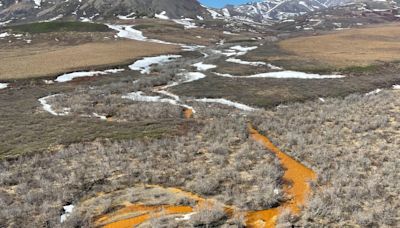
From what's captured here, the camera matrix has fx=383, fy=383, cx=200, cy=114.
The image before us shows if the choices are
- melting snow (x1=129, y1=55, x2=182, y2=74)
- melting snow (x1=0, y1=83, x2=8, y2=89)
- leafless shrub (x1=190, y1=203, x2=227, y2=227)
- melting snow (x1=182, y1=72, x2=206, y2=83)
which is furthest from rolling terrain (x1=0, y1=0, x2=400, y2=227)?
melting snow (x1=129, y1=55, x2=182, y2=74)

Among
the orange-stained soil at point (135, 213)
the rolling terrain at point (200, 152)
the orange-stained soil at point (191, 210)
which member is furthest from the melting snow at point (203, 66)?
the orange-stained soil at point (135, 213)

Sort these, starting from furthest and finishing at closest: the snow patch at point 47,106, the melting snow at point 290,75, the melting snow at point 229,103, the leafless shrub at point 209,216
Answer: the melting snow at point 290,75, the melting snow at point 229,103, the snow patch at point 47,106, the leafless shrub at point 209,216

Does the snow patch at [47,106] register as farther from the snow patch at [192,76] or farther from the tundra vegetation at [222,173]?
the snow patch at [192,76]

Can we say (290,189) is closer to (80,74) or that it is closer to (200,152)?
(200,152)

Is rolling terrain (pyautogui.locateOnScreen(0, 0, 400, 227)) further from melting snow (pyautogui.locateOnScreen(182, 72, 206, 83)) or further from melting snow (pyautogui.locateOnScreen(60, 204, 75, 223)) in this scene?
melting snow (pyautogui.locateOnScreen(182, 72, 206, 83))

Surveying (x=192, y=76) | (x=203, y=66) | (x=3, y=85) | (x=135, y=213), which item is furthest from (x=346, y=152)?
(x=3, y=85)

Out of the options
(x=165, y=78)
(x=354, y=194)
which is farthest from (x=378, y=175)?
(x=165, y=78)
